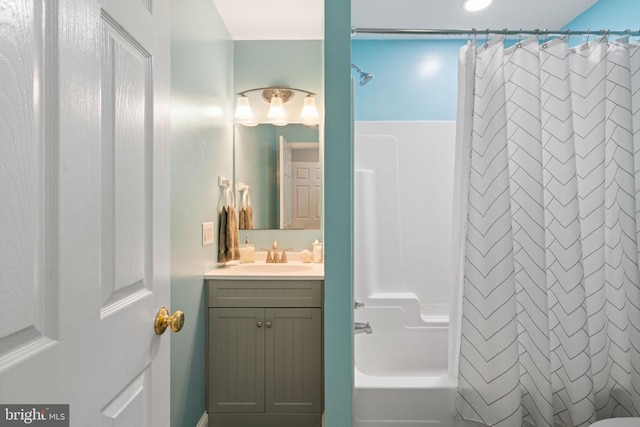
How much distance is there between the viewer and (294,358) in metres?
2.16

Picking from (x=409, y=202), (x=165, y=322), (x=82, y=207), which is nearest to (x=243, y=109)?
(x=409, y=202)

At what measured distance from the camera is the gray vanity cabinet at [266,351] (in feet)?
7.05

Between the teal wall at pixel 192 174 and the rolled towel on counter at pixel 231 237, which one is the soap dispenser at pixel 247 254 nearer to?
the rolled towel on counter at pixel 231 237

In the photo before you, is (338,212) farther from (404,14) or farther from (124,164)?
(404,14)

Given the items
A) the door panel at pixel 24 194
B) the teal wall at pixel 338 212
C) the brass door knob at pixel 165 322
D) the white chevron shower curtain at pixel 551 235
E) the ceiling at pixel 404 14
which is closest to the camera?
the door panel at pixel 24 194

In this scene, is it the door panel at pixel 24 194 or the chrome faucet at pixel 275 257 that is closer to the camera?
the door panel at pixel 24 194

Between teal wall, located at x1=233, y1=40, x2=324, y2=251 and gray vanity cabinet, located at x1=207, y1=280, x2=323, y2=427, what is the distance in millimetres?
691

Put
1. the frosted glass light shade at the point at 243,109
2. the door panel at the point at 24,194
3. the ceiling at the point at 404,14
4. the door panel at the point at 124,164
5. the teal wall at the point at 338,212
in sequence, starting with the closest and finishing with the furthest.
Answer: the door panel at the point at 24,194, the door panel at the point at 124,164, the teal wall at the point at 338,212, the ceiling at the point at 404,14, the frosted glass light shade at the point at 243,109

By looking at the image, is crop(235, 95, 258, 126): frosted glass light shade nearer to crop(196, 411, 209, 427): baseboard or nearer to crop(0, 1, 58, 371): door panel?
crop(196, 411, 209, 427): baseboard

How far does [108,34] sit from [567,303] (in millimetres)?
1817

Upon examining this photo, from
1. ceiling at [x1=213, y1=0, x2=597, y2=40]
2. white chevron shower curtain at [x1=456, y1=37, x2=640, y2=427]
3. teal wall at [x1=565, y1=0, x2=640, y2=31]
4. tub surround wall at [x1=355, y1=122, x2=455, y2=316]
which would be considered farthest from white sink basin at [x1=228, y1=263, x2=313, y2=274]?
teal wall at [x1=565, y1=0, x2=640, y2=31]

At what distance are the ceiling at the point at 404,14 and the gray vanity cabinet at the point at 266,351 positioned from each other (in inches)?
64.1

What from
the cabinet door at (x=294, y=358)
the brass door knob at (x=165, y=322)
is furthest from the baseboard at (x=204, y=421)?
the brass door knob at (x=165, y=322)

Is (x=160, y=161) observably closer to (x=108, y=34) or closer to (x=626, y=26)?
(x=108, y=34)
